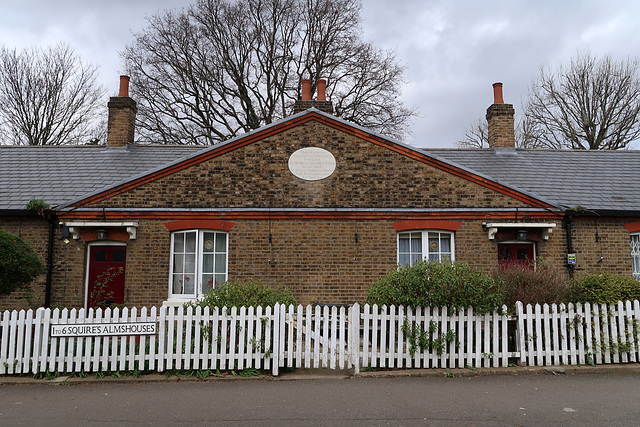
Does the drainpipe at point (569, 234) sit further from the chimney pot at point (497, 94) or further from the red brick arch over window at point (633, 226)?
the chimney pot at point (497, 94)

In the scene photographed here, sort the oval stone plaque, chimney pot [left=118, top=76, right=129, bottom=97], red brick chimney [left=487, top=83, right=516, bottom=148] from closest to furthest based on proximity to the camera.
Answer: the oval stone plaque → red brick chimney [left=487, top=83, right=516, bottom=148] → chimney pot [left=118, top=76, right=129, bottom=97]

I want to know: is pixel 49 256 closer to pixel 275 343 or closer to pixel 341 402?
pixel 275 343

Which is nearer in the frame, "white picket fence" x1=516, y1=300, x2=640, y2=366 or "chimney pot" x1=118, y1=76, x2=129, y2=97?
"white picket fence" x1=516, y1=300, x2=640, y2=366

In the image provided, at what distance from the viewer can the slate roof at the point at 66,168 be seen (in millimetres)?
11922

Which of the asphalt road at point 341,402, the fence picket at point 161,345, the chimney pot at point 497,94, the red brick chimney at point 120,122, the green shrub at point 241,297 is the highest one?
the chimney pot at point 497,94

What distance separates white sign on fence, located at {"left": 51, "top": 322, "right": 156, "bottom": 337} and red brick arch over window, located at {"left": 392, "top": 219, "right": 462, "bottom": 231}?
635 cm

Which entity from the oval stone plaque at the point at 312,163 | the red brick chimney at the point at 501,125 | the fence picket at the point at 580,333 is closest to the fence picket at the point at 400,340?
the fence picket at the point at 580,333

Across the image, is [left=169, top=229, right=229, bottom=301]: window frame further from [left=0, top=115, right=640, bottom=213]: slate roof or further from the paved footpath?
the paved footpath

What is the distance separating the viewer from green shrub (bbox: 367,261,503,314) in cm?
750

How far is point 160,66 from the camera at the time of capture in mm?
27484

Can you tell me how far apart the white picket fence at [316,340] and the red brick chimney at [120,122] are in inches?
355

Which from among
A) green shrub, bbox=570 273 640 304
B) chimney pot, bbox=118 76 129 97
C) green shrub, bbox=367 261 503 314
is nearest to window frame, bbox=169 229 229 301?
green shrub, bbox=367 261 503 314

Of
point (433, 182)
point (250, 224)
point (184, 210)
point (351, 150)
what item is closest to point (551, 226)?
point (433, 182)

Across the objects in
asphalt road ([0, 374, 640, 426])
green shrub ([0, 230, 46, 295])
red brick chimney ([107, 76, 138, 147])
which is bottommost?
asphalt road ([0, 374, 640, 426])
